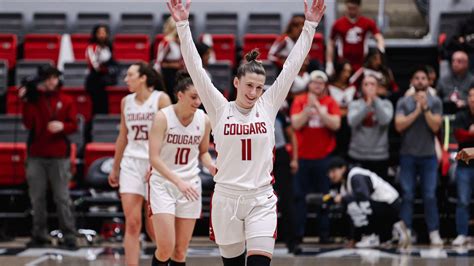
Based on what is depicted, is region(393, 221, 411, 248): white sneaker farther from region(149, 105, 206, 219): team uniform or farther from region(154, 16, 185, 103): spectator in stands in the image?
region(149, 105, 206, 219): team uniform

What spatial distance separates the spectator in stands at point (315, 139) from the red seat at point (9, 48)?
16.8ft

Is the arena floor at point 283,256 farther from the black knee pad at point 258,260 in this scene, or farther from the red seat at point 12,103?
the black knee pad at point 258,260

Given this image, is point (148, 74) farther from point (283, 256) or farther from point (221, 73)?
point (221, 73)

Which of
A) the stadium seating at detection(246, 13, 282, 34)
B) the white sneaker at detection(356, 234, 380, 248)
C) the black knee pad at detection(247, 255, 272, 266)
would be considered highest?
the stadium seating at detection(246, 13, 282, 34)

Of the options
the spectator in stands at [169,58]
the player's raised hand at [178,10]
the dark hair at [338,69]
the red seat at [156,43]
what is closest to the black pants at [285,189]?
the dark hair at [338,69]

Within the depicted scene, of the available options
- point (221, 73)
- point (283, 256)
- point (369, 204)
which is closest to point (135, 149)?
point (283, 256)

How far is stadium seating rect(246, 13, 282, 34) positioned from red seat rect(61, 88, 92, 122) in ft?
9.61

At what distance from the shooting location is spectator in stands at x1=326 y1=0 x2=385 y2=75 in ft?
44.2

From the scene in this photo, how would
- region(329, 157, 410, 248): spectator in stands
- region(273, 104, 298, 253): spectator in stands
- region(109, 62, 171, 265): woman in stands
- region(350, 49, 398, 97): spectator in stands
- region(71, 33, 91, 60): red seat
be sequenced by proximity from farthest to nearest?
region(71, 33, 91, 60): red seat
region(350, 49, 398, 97): spectator in stands
region(329, 157, 410, 248): spectator in stands
region(273, 104, 298, 253): spectator in stands
region(109, 62, 171, 265): woman in stands

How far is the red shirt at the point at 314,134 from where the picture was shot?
11711mm

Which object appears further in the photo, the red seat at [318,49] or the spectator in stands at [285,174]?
the red seat at [318,49]

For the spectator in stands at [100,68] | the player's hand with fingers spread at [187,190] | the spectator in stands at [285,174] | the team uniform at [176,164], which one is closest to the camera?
the player's hand with fingers spread at [187,190]

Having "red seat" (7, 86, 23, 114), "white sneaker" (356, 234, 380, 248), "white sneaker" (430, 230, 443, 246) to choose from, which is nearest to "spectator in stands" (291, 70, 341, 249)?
"white sneaker" (356, 234, 380, 248)

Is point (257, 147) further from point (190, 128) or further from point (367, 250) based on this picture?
point (367, 250)
